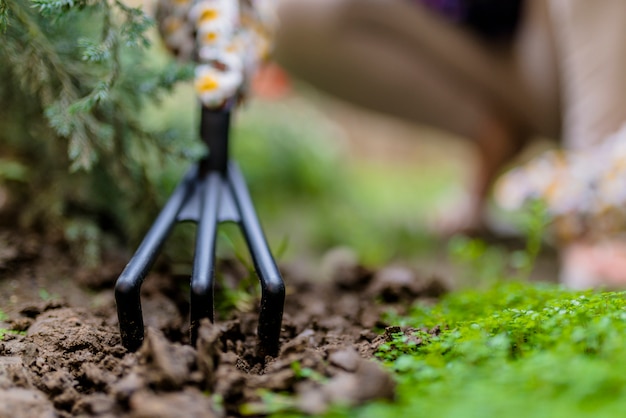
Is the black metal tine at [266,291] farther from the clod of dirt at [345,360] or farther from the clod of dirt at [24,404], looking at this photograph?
the clod of dirt at [24,404]

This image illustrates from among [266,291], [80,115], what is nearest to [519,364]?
[266,291]

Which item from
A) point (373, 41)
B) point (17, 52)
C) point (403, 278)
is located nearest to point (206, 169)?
point (17, 52)

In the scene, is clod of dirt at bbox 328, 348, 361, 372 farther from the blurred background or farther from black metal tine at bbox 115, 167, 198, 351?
the blurred background

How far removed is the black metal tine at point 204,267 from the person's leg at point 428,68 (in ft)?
5.33

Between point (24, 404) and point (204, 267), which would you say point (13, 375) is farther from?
point (204, 267)

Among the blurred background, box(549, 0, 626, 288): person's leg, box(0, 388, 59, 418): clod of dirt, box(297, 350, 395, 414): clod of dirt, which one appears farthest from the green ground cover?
box(549, 0, 626, 288): person's leg

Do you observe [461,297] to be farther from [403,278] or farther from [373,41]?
[373,41]

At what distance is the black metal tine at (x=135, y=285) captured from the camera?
2.36ft

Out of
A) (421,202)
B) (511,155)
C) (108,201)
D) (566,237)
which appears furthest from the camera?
(421,202)

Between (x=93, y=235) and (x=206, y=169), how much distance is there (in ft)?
1.14

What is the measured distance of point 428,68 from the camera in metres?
2.53

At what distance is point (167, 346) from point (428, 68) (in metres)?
2.14

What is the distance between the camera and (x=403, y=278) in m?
1.18

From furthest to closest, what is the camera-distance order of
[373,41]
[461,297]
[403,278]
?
[373,41] → [403,278] → [461,297]
